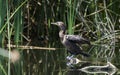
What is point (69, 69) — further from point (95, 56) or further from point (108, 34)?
point (108, 34)

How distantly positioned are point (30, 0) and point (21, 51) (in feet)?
5.83

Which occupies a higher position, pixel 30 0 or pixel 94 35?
pixel 30 0

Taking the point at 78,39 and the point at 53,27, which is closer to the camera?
the point at 78,39

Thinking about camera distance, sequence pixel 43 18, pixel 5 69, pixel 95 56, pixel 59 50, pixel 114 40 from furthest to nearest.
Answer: pixel 43 18 < pixel 114 40 < pixel 59 50 < pixel 95 56 < pixel 5 69

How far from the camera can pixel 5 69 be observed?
472 cm

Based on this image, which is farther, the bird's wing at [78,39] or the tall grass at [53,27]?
the tall grass at [53,27]

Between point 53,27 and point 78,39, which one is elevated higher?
point 53,27

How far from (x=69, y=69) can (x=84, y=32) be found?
3289mm

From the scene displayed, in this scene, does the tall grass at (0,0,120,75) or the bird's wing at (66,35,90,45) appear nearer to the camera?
the bird's wing at (66,35,90,45)

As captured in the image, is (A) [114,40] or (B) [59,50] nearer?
(B) [59,50]

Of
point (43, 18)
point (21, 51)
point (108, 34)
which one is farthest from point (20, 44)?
point (108, 34)

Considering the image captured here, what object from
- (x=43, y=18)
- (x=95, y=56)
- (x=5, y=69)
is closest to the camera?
(x=5, y=69)

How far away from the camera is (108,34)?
746 cm

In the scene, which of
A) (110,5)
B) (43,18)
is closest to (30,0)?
(43,18)
